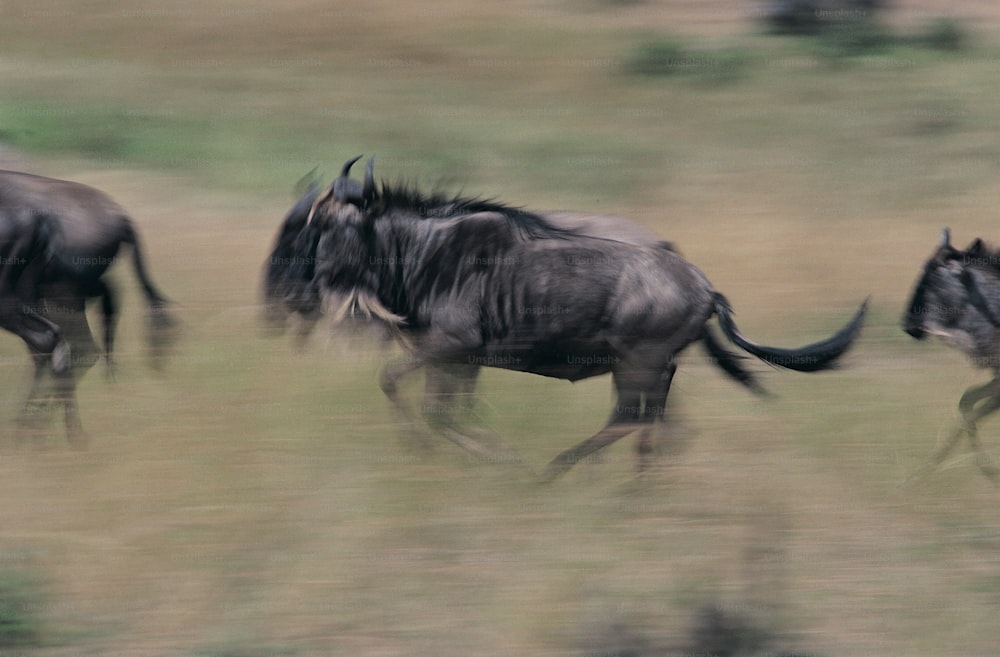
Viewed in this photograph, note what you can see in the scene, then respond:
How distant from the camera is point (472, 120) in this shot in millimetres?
11484

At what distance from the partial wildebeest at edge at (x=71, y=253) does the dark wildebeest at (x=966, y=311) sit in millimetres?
3175

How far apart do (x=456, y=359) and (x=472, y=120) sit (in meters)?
6.53

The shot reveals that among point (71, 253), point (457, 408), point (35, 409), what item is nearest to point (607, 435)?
point (457, 408)

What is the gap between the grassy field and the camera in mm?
4176

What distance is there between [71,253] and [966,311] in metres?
3.60

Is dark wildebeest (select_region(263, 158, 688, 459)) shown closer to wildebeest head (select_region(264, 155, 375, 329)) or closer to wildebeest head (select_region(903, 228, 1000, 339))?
wildebeest head (select_region(264, 155, 375, 329))

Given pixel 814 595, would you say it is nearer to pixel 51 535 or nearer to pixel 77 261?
pixel 51 535

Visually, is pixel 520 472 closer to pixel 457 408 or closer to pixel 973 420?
pixel 457 408

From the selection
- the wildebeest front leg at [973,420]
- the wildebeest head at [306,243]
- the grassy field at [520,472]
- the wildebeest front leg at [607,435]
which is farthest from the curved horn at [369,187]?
the wildebeest front leg at [973,420]

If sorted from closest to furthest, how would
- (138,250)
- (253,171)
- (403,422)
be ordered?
1. (403,422)
2. (138,250)
3. (253,171)

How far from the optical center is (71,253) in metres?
5.71

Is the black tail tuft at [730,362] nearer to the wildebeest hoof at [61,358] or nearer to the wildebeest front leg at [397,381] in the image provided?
the wildebeest front leg at [397,381]

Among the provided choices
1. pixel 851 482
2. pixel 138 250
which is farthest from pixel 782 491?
pixel 138 250

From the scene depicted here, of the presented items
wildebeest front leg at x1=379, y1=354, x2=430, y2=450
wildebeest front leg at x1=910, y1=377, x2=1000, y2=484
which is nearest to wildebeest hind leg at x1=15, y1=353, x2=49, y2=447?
wildebeest front leg at x1=379, y1=354, x2=430, y2=450
